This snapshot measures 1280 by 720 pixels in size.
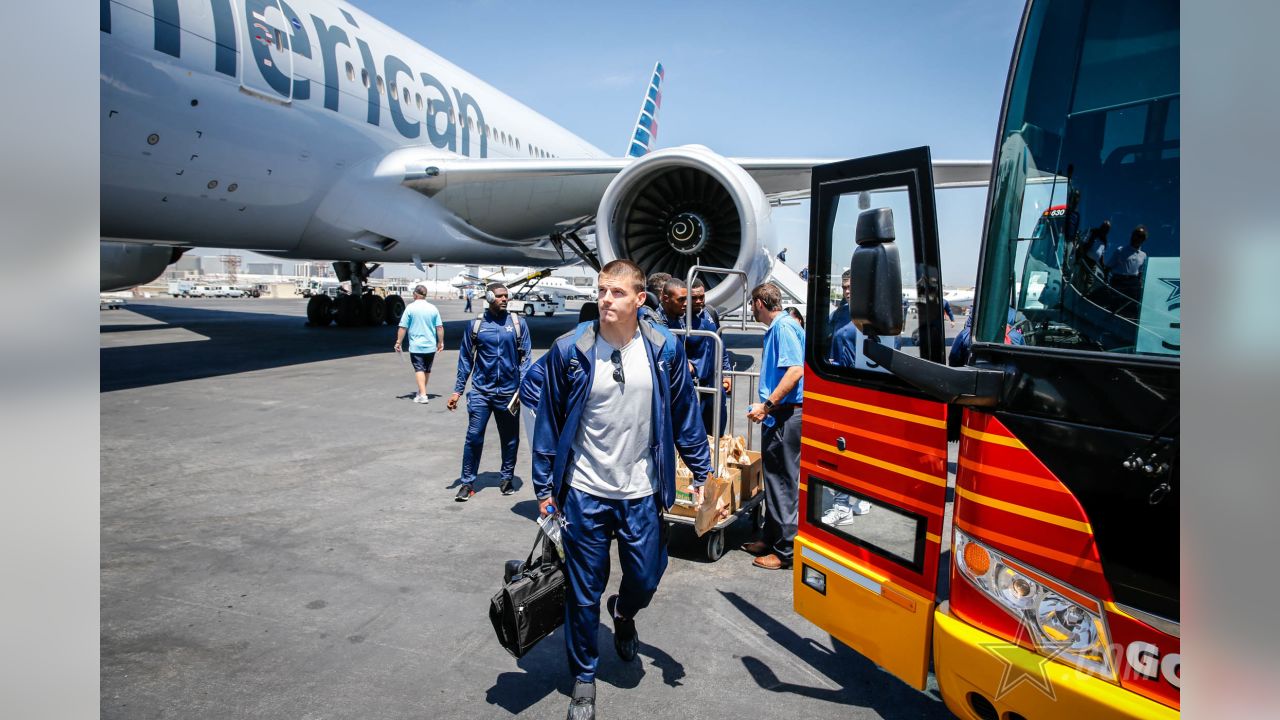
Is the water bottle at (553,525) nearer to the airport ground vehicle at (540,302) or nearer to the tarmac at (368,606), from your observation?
the tarmac at (368,606)

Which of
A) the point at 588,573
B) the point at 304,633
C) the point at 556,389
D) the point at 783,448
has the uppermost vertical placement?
the point at 556,389

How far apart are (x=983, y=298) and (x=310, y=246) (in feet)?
37.1

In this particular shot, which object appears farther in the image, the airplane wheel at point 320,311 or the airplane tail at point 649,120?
the airplane tail at point 649,120

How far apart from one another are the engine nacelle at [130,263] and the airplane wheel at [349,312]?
4.23 m

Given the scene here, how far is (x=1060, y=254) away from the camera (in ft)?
6.50

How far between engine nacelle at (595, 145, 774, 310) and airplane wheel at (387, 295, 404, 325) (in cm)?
1159

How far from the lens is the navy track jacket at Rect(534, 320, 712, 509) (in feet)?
8.79

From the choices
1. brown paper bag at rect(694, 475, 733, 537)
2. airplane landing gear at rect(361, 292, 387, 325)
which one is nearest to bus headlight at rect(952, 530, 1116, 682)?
brown paper bag at rect(694, 475, 733, 537)

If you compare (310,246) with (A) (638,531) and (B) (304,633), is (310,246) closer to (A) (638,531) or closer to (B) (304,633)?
(B) (304,633)

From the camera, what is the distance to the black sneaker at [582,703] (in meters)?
2.48

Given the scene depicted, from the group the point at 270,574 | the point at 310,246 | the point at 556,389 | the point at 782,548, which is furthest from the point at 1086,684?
the point at 310,246

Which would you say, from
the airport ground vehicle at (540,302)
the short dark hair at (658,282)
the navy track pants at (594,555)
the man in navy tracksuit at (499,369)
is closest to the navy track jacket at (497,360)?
the man in navy tracksuit at (499,369)

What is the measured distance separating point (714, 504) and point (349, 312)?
16.5 metres
